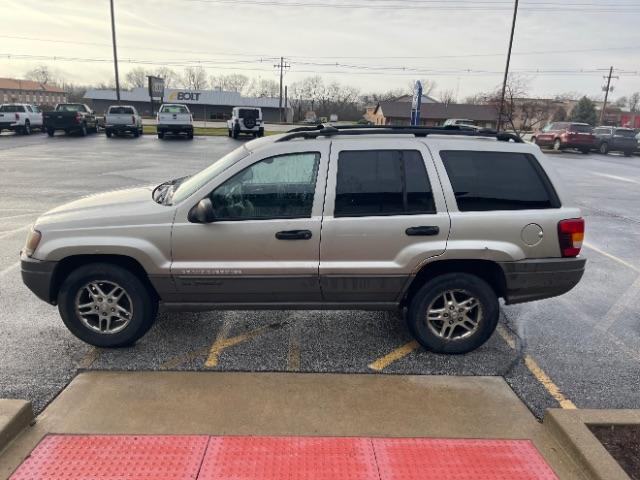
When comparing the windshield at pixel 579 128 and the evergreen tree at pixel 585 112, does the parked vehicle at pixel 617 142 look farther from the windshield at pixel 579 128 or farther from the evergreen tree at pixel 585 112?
the evergreen tree at pixel 585 112

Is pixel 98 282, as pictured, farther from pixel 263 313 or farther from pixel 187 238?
pixel 263 313

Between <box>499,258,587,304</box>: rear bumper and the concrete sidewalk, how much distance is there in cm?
77

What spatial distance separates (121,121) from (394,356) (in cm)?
2730

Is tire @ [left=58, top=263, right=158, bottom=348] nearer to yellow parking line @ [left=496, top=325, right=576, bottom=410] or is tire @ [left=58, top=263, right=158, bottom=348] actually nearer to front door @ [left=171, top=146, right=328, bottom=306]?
front door @ [left=171, top=146, right=328, bottom=306]

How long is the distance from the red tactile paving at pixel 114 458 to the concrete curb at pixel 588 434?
7.23ft

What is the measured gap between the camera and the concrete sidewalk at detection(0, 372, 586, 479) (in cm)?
296

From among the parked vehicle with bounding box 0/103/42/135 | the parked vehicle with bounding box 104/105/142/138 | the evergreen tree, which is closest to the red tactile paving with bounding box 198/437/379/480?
the parked vehicle with bounding box 104/105/142/138

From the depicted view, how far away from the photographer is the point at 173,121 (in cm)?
2700

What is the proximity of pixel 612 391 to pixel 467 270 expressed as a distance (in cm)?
139

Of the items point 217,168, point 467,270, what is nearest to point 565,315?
point 467,270

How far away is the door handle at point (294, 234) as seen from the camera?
3621 mm

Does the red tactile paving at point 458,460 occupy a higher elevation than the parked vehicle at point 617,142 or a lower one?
lower

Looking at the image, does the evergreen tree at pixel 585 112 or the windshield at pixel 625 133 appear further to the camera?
the evergreen tree at pixel 585 112

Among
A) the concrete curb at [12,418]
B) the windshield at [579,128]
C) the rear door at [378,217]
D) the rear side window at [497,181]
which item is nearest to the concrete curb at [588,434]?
the rear door at [378,217]
